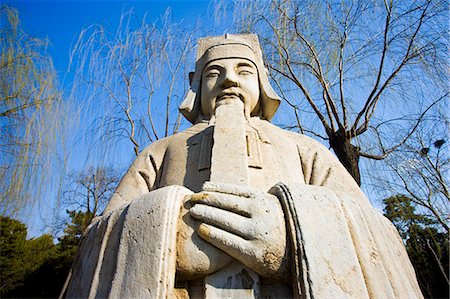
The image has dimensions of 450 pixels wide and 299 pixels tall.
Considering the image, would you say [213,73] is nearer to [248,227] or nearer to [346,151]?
[248,227]

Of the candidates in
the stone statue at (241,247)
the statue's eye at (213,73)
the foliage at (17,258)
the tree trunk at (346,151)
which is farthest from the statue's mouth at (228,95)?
the foliage at (17,258)

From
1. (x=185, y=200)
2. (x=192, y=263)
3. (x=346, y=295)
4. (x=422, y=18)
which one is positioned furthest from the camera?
(x=422, y=18)

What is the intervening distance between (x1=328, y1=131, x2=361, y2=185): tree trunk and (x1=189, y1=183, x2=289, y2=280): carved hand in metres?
5.37

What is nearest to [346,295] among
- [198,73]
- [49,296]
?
[198,73]

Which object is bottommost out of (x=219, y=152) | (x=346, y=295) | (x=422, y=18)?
(x=346, y=295)

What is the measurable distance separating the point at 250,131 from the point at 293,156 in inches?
15.6

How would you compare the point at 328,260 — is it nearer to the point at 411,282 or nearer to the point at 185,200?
the point at 411,282

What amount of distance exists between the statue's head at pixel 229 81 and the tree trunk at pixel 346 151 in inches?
155

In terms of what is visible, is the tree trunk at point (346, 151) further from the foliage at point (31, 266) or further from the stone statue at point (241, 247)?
the foliage at point (31, 266)

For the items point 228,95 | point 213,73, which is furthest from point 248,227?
point 213,73

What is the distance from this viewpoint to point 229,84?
2.96m

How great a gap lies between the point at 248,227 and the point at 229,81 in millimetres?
1612

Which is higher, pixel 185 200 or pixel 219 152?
pixel 219 152

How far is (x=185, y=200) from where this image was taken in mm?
1839
